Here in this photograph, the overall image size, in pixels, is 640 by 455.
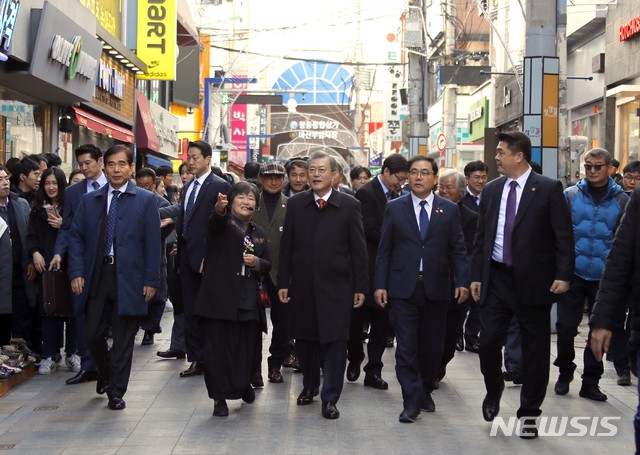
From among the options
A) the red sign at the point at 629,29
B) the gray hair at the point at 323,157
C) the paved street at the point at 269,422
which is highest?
the red sign at the point at 629,29

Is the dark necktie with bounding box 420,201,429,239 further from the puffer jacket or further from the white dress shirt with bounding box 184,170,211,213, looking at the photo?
the white dress shirt with bounding box 184,170,211,213

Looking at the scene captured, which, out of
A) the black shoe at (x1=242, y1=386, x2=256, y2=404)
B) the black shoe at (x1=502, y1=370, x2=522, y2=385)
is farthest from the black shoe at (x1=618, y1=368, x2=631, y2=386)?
the black shoe at (x1=242, y1=386, x2=256, y2=404)

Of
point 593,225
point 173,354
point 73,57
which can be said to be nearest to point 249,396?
point 173,354

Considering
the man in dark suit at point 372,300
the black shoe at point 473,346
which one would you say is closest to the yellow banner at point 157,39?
the black shoe at point 473,346

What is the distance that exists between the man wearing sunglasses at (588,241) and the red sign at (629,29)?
43.8 ft

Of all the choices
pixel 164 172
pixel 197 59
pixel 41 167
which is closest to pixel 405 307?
pixel 41 167

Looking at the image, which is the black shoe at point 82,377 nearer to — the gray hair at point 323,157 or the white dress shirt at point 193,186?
the white dress shirt at point 193,186

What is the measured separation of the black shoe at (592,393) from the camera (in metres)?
8.38

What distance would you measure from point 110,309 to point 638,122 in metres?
16.7

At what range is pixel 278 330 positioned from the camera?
30.9 ft

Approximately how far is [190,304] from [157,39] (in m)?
16.4

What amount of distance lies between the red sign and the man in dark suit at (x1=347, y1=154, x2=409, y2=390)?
43.1 feet

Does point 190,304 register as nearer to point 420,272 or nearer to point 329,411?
point 329,411

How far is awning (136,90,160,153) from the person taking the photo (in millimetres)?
25125
